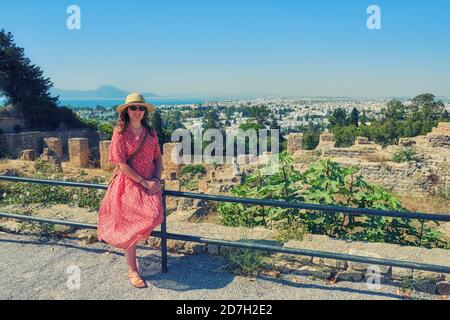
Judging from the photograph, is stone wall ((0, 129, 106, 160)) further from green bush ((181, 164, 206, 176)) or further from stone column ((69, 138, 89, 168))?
Answer: green bush ((181, 164, 206, 176))

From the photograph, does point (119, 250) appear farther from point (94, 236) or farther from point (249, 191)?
point (249, 191)

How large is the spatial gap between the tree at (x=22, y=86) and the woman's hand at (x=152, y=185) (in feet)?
108

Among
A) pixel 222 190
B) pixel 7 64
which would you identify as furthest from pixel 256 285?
pixel 7 64

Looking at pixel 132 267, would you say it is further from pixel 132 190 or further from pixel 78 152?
pixel 78 152

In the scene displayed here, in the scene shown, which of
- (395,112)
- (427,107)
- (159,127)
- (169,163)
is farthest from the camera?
(427,107)

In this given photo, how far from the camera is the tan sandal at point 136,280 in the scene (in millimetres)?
3285

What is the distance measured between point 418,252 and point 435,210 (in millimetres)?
7889

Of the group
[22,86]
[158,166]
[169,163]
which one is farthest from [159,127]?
[158,166]

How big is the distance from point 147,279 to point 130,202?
2.23 feet

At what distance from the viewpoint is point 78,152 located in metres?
20.6

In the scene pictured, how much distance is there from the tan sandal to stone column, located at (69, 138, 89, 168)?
18.3 meters

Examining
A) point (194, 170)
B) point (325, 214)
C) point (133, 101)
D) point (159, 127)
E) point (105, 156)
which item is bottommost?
point (194, 170)

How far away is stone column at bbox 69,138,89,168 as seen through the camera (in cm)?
2050

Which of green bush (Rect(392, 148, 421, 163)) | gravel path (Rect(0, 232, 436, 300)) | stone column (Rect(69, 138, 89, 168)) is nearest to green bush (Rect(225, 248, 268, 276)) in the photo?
gravel path (Rect(0, 232, 436, 300))
